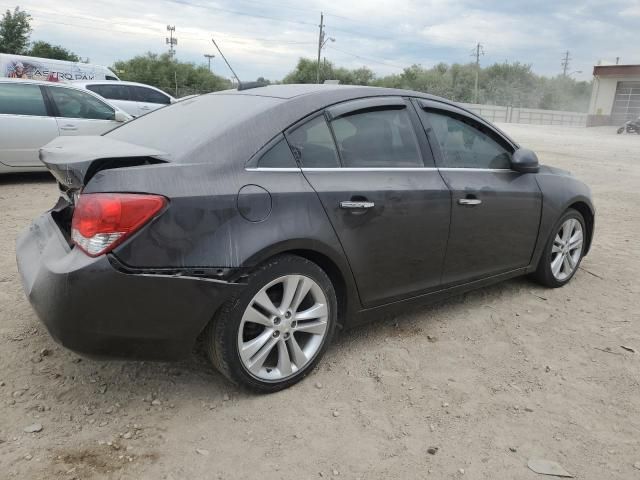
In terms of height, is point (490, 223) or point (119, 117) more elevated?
point (119, 117)

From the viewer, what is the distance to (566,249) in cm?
446

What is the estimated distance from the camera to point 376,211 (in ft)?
9.71

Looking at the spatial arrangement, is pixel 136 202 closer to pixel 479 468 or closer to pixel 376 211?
pixel 376 211

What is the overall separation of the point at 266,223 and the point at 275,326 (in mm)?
528

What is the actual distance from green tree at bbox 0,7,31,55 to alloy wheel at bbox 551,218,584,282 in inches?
1629

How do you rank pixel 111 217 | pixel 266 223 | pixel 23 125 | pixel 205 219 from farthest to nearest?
pixel 23 125
pixel 266 223
pixel 205 219
pixel 111 217

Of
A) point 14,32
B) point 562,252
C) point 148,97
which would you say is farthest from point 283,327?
point 14,32

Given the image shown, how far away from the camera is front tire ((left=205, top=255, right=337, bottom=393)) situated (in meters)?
2.53

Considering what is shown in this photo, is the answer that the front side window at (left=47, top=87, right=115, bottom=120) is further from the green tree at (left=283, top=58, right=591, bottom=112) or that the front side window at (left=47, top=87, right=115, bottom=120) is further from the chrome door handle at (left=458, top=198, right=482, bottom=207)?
the green tree at (left=283, top=58, right=591, bottom=112)

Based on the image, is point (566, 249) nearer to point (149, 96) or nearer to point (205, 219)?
point (205, 219)

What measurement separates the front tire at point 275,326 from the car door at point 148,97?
37.3ft

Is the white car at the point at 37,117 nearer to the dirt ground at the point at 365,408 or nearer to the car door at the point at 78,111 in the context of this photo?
the car door at the point at 78,111

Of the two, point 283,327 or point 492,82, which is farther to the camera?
point 492,82

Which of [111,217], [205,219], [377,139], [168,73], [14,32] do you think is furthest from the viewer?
[168,73]
